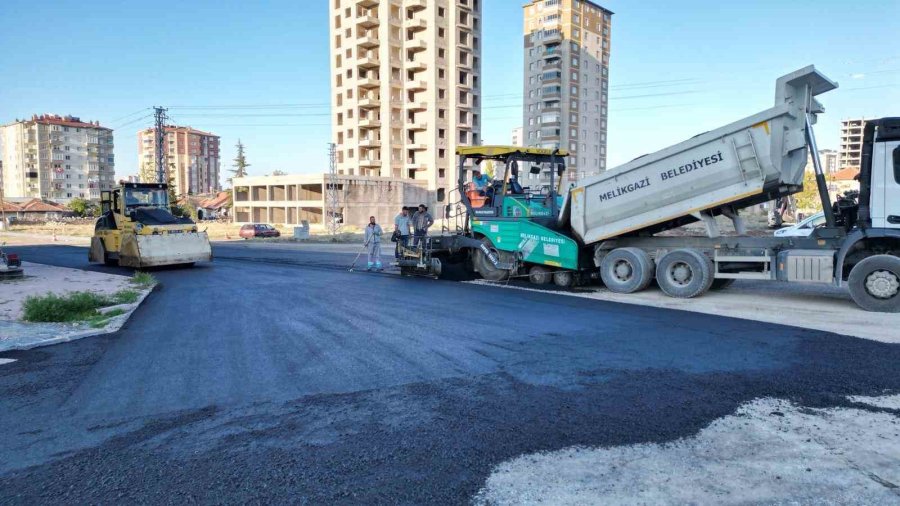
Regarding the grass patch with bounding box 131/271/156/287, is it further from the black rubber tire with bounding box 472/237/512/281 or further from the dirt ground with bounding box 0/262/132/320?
the black rubber tire with bounding box 472/237/512/281

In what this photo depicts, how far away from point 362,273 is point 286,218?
180 ft

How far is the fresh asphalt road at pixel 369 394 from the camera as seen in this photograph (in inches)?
146

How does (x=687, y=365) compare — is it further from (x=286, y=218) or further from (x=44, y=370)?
(x=286, y=218)

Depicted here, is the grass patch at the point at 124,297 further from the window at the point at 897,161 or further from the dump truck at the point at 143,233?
the window at the point at 897,161

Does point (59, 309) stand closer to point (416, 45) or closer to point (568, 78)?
point (416, 45)

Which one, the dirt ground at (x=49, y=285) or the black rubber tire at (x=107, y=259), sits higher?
the black rubber tire at (x=107, y=259)

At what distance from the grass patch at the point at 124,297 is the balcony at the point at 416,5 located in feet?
212

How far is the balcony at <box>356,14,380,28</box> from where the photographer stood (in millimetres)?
69375

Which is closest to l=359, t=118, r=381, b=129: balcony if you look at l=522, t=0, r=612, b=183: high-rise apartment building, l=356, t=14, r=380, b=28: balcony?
l=356, t=14, r=380, b=28: balcony

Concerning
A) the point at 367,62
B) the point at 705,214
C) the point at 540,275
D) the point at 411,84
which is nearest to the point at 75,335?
the point at 540,275

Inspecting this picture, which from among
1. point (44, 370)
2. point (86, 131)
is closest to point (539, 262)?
point (44, 370)

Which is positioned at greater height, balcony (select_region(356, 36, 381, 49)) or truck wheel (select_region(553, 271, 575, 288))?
balcony (select_region(356, 36, 381, 49))

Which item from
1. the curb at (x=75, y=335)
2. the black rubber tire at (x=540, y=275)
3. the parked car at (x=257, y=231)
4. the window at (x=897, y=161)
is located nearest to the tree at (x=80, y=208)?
the parked car at (x=257, y=231)

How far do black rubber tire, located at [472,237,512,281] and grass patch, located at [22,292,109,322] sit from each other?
7.81 metres
